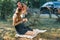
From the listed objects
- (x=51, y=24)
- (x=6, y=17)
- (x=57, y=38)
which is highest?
(x=6, y=17)

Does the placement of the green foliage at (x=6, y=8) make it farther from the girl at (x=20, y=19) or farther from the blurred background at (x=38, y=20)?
the girl at (x=20, y=19)

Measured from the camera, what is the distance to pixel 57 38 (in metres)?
2.34

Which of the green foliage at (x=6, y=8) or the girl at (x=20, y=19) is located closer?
the girl at (x=20, y=19)

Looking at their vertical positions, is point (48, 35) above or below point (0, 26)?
below

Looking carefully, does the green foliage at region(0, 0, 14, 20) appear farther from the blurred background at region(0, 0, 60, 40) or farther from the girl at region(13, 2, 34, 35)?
the girl at region(13, 2, 34, 35)

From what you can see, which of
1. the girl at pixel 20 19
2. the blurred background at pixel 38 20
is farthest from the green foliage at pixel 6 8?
the girl at pixel 20 19

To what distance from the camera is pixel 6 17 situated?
2.53 meters

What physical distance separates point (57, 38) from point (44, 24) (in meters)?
0.24

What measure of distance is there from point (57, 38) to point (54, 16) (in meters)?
0.27

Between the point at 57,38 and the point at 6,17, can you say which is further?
the point at 6,17

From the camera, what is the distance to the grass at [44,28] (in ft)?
7.75

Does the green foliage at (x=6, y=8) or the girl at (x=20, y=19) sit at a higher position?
the green foliage at (x=6, y=8)

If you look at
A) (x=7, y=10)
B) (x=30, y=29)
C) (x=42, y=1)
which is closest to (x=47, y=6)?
(x=42, y=1)

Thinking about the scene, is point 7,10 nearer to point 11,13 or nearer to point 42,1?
point 11,13
